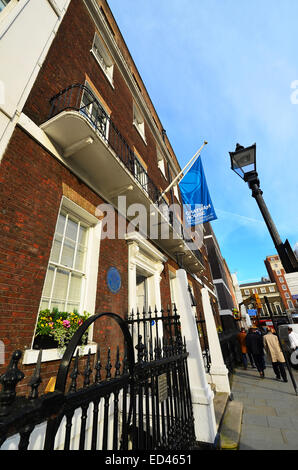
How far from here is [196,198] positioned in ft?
30.2

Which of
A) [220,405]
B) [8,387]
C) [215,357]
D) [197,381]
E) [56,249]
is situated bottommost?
[220,405]

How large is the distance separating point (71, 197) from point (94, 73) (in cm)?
522

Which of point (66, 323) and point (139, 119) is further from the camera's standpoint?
point (139, 119)

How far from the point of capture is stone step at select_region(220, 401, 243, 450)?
10.7 feet

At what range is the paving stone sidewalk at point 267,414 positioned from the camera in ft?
10.9

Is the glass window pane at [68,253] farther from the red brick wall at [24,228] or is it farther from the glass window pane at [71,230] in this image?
the red brick wall at [24,228]

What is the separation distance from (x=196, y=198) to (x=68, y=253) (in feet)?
21.2

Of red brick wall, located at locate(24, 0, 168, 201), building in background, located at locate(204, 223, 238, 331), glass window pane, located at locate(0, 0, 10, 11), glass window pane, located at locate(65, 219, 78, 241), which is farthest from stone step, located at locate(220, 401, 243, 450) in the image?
building in background, located at locate(204, 223, 238, 331)

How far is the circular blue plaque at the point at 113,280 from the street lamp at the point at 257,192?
3.58 meters

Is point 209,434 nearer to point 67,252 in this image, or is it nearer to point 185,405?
point 185,405

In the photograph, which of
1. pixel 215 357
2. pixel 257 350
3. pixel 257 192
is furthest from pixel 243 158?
pixel 257 350

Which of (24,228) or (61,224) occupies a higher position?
(61,224)

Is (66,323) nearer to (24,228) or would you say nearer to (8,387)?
(24,228)

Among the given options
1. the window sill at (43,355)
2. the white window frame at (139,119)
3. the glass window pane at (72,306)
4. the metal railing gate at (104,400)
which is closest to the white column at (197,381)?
the metal railing gate at (104,400)
